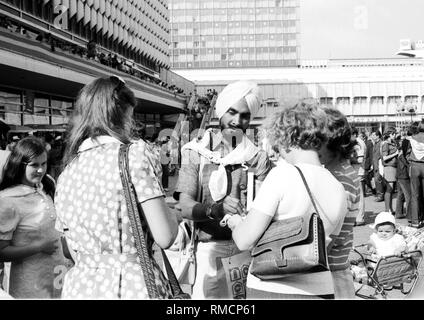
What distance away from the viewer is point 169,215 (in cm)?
226

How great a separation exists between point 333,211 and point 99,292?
3.26ft

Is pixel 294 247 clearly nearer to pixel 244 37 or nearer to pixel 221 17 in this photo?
pixel 221 17

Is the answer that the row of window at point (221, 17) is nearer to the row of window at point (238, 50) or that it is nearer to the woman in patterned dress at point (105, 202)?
the row of window at point (238, 50)

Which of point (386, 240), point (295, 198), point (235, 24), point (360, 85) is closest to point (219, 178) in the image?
point (295, 198)

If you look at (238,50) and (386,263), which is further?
(238,50)

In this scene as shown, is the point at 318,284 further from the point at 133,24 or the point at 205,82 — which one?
the point at 205,82

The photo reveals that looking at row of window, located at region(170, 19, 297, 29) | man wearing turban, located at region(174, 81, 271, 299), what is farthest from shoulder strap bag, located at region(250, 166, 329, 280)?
row of window, located at region(170, 19, 297, 29)

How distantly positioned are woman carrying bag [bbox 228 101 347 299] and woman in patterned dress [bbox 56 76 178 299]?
0.38 metres

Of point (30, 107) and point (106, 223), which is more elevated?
point (30, 107)

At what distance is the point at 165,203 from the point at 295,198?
1.73 ft

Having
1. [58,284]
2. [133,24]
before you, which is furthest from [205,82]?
[58,284]

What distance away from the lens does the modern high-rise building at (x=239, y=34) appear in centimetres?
11994

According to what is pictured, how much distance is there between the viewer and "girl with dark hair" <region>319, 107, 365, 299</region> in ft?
9.00

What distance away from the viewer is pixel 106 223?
89.6 inches
